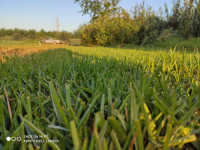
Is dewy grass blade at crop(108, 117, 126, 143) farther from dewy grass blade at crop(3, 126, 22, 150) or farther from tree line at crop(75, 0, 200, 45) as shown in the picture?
tree line at crop(75, 0, 200, 45)

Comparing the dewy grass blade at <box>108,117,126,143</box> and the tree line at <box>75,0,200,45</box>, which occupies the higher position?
the tree line at <box>75,0,200,45</box>

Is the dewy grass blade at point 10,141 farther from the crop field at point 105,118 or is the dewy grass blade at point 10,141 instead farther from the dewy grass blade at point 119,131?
the dewy grass blade at point 119,131

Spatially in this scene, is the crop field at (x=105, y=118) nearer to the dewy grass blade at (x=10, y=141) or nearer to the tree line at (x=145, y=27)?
the dewy grass blade at (x=10, y=141)

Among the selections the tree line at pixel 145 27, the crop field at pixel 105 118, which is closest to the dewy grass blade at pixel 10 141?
the crop field at pixel 105 118

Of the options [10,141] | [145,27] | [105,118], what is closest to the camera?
[10,141]

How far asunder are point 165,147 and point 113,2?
1942cm

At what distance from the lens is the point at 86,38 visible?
11109 mm

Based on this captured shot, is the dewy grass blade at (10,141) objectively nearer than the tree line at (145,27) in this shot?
Yes

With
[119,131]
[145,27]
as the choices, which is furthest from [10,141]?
[145,27]

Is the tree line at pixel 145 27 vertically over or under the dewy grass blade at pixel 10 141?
over

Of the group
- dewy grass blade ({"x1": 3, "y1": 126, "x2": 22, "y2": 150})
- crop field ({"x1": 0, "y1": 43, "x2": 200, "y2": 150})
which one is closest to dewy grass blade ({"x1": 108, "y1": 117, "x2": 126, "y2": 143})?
crop field ({"x1": 0, "y1": 43, "x2": 200, "y2": 150})

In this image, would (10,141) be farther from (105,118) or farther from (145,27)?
(145,27)

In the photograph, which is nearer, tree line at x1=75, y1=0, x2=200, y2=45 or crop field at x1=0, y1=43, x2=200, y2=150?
crop field at x1=0, y1=43, x2=200, y2=150

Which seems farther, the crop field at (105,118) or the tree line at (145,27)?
the tree line at (145,27)
